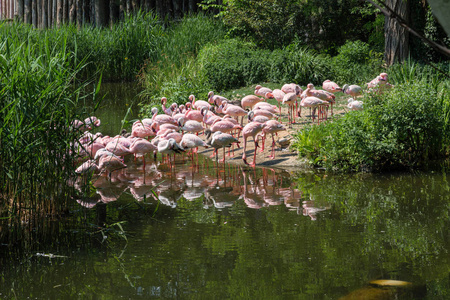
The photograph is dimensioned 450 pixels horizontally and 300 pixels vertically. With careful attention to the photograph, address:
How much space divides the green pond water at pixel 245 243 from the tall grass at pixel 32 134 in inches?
12.9

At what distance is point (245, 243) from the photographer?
4926 millimetres

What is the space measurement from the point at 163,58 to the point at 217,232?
10.9 m

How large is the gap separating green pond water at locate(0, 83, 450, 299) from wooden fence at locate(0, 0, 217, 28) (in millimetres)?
13886

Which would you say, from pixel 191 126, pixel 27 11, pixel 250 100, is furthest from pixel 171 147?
pixel 27 11

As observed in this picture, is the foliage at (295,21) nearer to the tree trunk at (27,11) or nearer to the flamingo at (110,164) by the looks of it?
the flamingo at (110,164)

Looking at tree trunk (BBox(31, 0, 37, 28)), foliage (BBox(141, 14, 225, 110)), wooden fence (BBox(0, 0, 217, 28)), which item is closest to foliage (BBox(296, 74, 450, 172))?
foliage (BBox(141, 14, 225, 110))

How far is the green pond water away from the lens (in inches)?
159

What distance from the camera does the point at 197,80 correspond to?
13.4 metres

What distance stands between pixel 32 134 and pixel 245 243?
221 centimetres

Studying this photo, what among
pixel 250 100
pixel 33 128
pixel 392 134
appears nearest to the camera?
pixel 33 128

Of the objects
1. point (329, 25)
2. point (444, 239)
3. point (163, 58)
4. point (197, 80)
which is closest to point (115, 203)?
point (444, 239)

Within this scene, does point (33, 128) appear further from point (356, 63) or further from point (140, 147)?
point (356, 63)

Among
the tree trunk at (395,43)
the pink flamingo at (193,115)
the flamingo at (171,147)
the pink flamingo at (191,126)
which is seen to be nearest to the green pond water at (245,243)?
the flamingo at (171,147)

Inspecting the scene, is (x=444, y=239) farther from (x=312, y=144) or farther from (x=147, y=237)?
(x=312, y=144)
